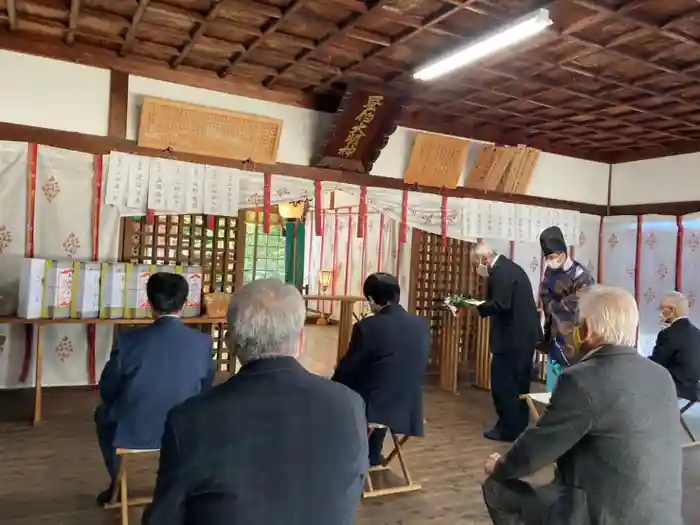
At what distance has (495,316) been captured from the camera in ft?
15.6

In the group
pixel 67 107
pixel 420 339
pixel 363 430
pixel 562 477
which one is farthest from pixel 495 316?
pixel 67 107

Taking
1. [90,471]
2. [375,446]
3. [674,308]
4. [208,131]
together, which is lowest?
[90,471]

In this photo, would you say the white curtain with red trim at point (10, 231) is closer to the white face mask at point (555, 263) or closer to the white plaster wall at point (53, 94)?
the white plaster wall at point (53, 94)

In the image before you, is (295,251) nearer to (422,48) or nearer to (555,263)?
(422,48)

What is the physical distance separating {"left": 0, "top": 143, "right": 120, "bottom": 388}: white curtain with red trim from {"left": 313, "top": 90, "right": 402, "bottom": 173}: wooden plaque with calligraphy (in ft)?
6.50

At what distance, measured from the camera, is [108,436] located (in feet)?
9.46

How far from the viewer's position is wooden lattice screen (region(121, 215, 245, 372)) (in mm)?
5426

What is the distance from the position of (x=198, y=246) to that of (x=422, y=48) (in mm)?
2751

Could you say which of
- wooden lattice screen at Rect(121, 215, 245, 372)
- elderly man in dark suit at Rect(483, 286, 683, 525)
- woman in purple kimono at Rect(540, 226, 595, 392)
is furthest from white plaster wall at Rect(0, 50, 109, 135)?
elderly man in dark suit at Rect(483, 286, 683, 525)

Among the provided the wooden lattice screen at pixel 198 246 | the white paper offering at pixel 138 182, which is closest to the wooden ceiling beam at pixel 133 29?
the white paper offering at pixel 138 182

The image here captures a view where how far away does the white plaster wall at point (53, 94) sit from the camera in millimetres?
4703

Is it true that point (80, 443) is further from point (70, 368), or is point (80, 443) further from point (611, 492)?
point (611, 492)

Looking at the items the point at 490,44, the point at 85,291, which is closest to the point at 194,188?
the point at 85,291

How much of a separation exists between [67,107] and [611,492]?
15.6 ft
